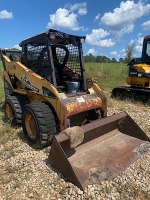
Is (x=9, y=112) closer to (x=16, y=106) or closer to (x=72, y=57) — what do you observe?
(x=16, y=106)

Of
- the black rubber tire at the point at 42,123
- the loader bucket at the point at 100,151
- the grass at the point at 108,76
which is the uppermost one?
the black rubber tire at the point at 42,123

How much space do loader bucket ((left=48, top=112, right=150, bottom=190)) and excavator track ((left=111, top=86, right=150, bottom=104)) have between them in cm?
387

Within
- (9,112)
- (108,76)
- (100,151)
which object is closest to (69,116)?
(100,151)

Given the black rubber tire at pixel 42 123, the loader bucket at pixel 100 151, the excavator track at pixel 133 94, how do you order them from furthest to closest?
the excavator track at pixel 133 94 → the black rubber tire at pixel 42 123 → the loader bucket at pixel 100 151

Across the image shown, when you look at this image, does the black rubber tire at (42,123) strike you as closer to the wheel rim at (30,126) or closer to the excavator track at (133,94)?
the wheel rim at (30,126)

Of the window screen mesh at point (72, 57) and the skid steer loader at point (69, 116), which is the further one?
the window screen mesh at point (72, 57)

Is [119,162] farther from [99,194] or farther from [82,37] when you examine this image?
[82,37]

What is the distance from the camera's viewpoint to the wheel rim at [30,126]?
536 centimetres

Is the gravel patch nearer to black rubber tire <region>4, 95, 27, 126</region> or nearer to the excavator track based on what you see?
black rubber tire <region>4, 95, 27, 126</region>

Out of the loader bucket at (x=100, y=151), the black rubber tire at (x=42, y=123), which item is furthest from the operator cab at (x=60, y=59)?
the loader bucket at (x=100, y=151)

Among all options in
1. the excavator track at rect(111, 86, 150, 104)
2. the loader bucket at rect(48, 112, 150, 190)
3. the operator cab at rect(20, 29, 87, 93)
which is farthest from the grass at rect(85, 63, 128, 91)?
the loader bucket at rect(48, 112, 150, 190)

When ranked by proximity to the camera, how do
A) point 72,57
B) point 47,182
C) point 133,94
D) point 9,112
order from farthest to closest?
point 133,94 → point 9,112 → point 72,57 → point 47,182

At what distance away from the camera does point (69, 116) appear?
549cm

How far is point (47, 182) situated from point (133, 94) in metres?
6.43
